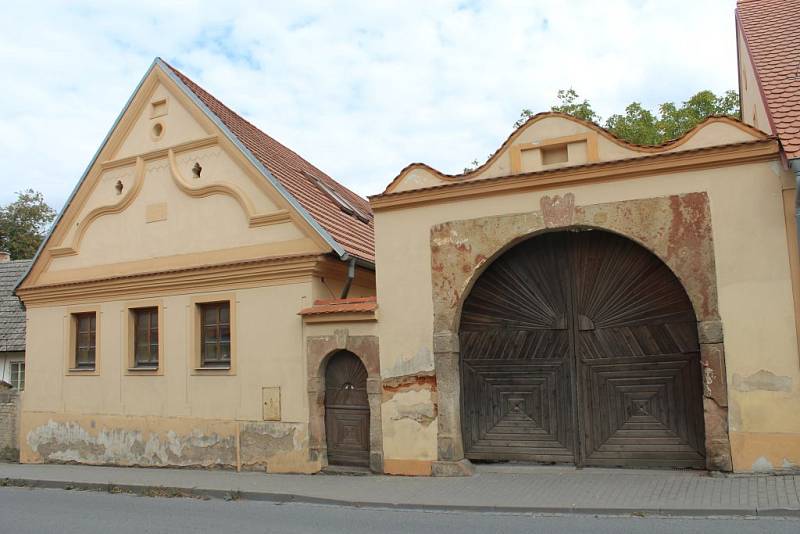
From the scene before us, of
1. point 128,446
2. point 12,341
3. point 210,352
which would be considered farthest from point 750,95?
point 12,341

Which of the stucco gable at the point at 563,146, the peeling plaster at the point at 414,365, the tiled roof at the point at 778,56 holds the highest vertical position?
the tiled roof at the point at 778,56

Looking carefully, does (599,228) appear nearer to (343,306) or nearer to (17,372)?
(343,306)

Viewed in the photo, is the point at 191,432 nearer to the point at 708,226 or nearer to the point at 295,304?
the point at 295,304

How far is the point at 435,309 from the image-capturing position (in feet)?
35.8

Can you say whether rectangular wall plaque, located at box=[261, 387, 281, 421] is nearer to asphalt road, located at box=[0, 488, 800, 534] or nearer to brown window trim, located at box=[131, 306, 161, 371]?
asphalt road, located at box=[0, 488, 800, 534]

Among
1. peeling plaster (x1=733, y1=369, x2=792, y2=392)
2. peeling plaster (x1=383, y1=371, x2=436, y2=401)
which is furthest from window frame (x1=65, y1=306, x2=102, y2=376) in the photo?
peeling plaster (x1=733, y1=369, x2=792, y2=392)

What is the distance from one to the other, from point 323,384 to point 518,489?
3.82 m

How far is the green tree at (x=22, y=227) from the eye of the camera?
3647 centimetres

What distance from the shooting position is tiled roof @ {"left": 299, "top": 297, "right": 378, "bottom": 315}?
37.0 feet

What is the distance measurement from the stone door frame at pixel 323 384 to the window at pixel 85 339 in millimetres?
5650

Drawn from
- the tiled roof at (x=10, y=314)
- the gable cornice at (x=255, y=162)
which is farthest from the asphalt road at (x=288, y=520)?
the tiled roof at (x=10, y=314)

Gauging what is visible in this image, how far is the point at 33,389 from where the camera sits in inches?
605

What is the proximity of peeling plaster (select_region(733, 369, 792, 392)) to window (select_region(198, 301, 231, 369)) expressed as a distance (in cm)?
819

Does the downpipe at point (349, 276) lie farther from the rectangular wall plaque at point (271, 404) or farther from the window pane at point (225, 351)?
the window pane at point (225, 351)
